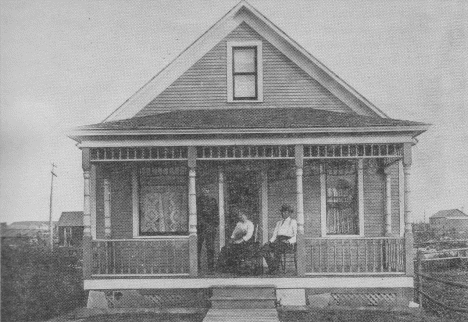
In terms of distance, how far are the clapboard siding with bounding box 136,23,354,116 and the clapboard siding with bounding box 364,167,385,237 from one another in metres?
1.96

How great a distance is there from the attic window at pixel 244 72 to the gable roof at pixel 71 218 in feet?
133

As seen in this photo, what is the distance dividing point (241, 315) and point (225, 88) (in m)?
6.38

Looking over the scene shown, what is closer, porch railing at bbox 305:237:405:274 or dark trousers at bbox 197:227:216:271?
porch railing at bbox 305:237:405:274

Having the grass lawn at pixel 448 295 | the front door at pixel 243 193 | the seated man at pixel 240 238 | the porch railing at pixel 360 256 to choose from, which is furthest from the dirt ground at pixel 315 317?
the front door at pixel 243 193

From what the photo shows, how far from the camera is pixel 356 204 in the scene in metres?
14.3

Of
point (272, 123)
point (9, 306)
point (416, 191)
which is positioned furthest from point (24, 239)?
point (416, 191)

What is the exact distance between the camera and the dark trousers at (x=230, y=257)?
496 inches

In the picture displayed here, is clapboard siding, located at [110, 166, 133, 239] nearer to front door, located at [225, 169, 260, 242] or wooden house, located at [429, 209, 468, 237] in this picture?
front door, located at [225, 169, 260, 242]

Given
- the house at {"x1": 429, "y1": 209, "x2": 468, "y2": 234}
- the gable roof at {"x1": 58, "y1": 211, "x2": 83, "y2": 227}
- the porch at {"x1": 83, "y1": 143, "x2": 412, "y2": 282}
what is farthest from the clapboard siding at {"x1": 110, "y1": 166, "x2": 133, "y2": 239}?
the house at {"x1": 429, "y1": 209, "x2": 468, "y2": 234}

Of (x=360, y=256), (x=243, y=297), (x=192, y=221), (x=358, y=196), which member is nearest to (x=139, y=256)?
(x=192, y=221)

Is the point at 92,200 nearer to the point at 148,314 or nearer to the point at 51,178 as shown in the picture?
the point at 148,314

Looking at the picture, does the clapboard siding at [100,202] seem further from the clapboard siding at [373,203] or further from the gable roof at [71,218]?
the gable roof at [71,218]

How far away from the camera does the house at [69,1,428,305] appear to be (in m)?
12.2

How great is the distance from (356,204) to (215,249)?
12.3ft
